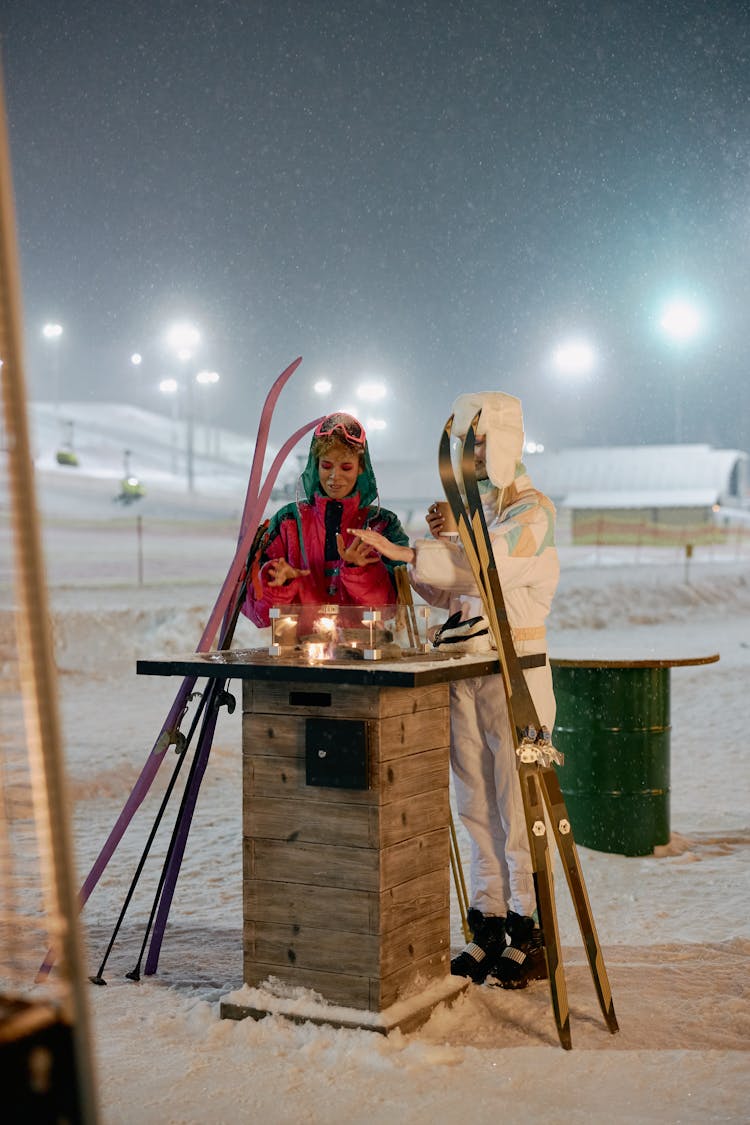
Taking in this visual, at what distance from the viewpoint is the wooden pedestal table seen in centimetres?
378

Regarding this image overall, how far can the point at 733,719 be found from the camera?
34.2ft

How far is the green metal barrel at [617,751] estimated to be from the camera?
20.2ft

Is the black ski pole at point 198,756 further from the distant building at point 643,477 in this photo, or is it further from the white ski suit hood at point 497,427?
the distant building at point 643,477

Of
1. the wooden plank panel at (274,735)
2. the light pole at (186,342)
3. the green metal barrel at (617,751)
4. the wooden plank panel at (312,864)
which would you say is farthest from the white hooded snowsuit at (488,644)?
the light pole at (186,342)

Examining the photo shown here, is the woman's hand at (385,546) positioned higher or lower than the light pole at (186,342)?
lower

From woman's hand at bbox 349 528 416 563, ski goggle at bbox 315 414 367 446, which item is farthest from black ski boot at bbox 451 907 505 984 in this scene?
ski goggle at bbox 315 414 367 446

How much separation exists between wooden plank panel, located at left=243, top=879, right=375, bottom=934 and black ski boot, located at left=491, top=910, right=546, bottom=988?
502 mm

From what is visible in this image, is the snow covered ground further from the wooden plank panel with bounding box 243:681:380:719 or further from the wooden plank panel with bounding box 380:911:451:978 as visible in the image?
the wooden plank panel with bounding box 243:681:380:719

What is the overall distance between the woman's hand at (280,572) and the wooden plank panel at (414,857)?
1.06 meters

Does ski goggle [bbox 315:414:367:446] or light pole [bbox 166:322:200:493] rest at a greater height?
light pole [bbox 166:322:200:493]

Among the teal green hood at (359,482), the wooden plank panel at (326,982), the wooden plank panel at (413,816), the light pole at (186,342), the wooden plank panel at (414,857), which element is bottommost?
the wooden plank panel at (326,982)

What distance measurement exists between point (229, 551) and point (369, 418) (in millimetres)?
30818

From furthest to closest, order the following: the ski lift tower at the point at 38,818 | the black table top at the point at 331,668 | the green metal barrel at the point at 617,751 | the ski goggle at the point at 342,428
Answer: the green metal barrel at the point at 617,751 < the ski goggle at the point at 342,428 < the black table top at the point at 331,668 < the ski lift tower at the point at 38,818

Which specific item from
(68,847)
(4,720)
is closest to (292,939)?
(68,847)
